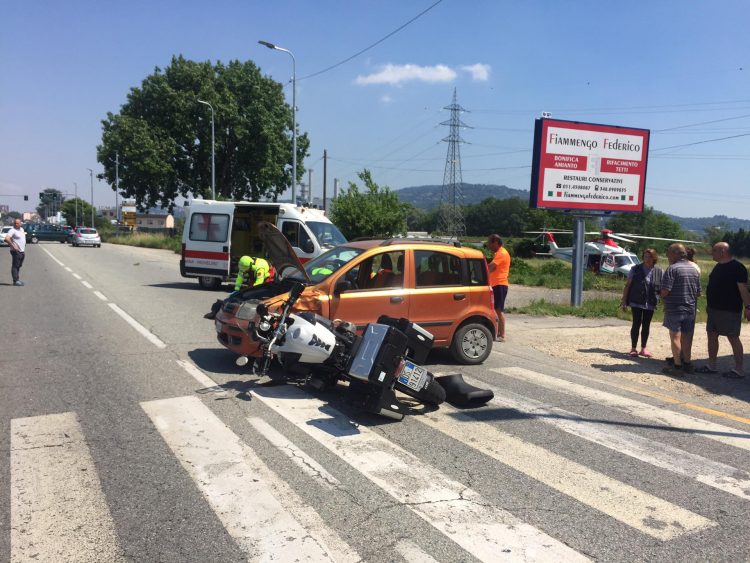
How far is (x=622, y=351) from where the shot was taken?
9773mm

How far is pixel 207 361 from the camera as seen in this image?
759 cm

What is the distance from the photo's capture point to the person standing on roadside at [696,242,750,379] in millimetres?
7699

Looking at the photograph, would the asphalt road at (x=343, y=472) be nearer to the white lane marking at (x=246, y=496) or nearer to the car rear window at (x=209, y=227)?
the white lane marking at (x=246, y=496)

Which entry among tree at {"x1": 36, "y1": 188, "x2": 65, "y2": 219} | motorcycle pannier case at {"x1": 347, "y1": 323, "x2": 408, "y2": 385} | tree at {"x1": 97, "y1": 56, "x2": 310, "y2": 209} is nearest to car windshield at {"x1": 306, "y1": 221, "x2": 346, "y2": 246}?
motorcycle pannier case at {"x1": 347, "y1": 323, "x2": 408, "y2": 385}

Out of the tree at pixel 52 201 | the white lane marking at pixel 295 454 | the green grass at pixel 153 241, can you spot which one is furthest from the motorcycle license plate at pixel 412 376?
the tree at pixel 52 201

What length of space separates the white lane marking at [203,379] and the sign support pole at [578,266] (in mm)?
11188

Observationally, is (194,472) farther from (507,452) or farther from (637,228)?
(637,228)

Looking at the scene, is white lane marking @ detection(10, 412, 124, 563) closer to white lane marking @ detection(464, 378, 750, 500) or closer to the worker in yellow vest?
white lane marking @ detection(464, 378, 750, 500)

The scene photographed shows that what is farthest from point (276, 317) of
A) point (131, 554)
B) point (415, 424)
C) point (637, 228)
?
point (637, 228)

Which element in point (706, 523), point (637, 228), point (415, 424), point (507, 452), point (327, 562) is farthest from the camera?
point (637, 228)

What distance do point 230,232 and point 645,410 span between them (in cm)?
1237

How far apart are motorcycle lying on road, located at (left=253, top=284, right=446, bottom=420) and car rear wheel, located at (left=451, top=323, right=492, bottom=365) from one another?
7.01 ft

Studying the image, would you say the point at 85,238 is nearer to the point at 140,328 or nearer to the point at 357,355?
the point at 140,328

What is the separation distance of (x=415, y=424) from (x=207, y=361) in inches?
131
